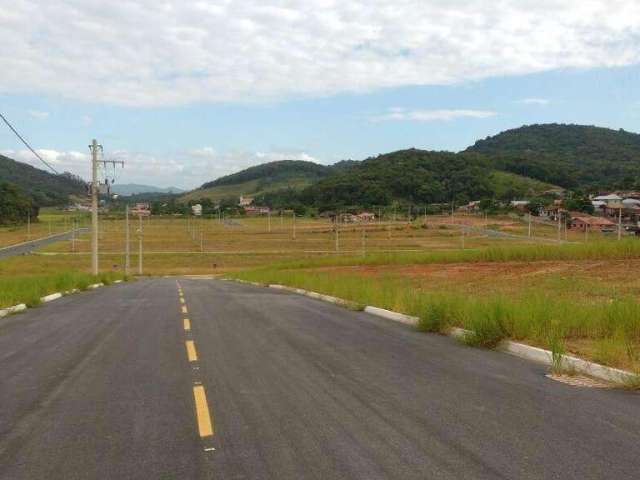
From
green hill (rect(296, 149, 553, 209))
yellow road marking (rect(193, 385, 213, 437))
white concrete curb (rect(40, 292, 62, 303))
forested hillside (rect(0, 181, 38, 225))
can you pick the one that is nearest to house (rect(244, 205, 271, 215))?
green hill (rect(296, 149, 553, 209))

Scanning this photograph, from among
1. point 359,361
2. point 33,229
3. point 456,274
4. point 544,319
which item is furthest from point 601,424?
point 33,229

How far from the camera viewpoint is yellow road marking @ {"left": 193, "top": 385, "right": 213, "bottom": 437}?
5.60m

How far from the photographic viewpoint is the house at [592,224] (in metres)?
82.0

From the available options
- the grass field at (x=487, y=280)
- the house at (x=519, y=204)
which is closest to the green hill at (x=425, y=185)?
the house at (x=519, y=204)

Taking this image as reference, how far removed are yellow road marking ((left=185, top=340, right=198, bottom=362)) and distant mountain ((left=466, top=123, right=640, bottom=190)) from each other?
333ft

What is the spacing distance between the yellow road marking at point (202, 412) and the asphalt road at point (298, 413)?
3 cm

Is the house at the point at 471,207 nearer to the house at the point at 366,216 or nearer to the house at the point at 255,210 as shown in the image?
the house at the point at 366,216

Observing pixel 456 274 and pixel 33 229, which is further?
pixel 33 229

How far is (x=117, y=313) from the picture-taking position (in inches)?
622

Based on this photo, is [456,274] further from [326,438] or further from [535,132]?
[535,132]

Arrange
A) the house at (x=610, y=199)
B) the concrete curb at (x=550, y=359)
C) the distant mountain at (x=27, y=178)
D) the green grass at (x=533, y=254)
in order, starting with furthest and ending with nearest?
1. the distant mountain at (x=27, y=178)
2. the house at (x=610, y=199)
3. the green grass at (x=533, y=254)
4. the concrete curb at (x=550, y=359)

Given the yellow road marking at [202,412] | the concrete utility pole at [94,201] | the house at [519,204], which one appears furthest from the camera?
the house at [519,204]

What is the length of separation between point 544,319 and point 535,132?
19910 centimetres

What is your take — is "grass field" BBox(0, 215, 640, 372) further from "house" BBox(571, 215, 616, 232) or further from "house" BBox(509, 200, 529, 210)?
"house" BBox(509, 200, 529, 210)
